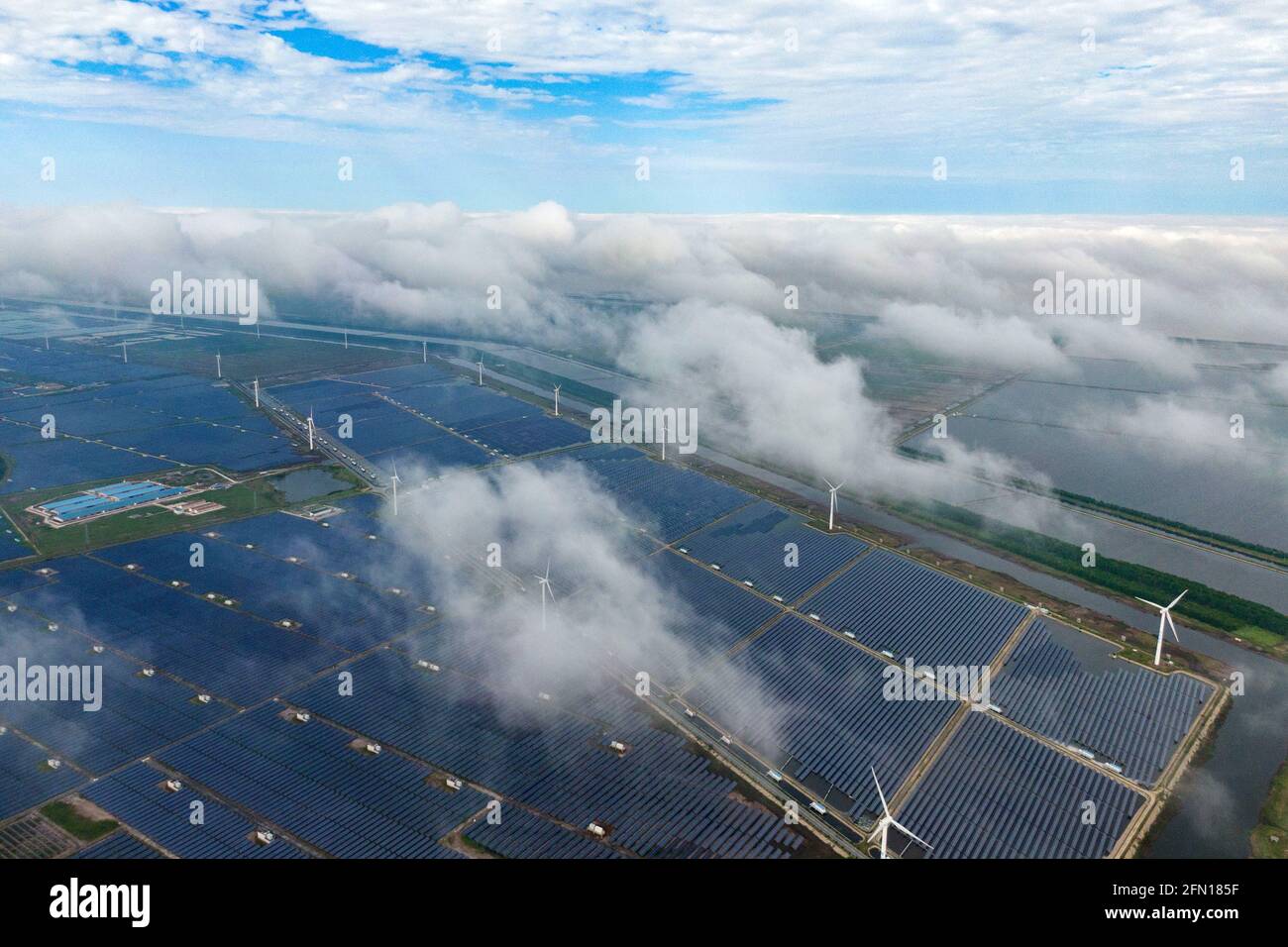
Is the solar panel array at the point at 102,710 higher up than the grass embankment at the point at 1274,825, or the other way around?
the solar panel array at the point at 102,710

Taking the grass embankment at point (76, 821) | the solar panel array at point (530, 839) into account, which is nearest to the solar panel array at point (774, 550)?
the solar panel array at point (530, 839)

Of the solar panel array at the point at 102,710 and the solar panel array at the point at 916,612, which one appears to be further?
the solar panel array at the point at 916,612

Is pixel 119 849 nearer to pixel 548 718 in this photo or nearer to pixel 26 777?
pixel 26 777

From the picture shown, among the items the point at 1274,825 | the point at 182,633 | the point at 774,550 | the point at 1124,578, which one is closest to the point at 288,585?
the point at 182,633

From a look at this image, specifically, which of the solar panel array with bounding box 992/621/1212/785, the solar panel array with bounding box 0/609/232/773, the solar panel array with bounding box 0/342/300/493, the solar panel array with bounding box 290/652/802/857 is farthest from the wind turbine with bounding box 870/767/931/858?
the solar panel array with bounding box 0/342/300/493

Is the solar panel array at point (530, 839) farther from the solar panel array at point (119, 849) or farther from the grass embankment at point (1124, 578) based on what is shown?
the grass embankment at point (1124, 578)

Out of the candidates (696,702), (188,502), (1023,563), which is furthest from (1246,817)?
(188,502)

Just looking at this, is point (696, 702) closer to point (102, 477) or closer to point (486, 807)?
point (486, 807)
